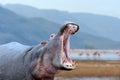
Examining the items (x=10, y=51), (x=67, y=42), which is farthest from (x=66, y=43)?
(x=10, y=51)

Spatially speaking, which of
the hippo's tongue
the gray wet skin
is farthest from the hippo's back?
the hippo's tongue

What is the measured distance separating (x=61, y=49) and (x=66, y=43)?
0.09 meters

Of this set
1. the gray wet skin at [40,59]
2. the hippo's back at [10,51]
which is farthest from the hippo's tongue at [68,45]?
the hippo's back at [10,51]

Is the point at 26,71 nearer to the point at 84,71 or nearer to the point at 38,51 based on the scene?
the point at 38,51

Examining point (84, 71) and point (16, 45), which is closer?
point (16, 45)

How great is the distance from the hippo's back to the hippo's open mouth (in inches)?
→ 13.8

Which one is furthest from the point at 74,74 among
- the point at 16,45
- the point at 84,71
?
the point at 16,45

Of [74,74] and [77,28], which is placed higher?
[74,74]

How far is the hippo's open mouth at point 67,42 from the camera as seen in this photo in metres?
3.29

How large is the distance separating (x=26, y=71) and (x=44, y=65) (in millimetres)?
148

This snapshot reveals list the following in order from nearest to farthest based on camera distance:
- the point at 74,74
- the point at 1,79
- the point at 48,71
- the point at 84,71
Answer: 1. the point at 48,71
2. the point at 1,79
3. the point at 74,74
4. the point at 84,71

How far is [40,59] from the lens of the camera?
3414mm

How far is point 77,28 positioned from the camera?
339cm

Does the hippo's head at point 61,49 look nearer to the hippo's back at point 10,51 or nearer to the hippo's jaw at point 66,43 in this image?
the hippo's jaw at point 66,43
